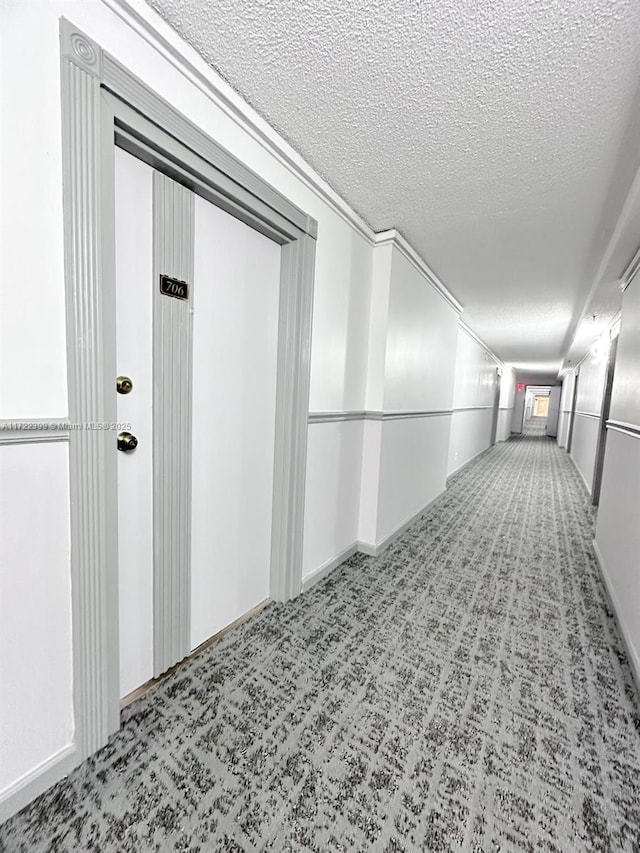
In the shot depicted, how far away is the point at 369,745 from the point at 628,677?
1263 mm

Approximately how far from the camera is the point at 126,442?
1.26 meters

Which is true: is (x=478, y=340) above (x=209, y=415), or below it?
above

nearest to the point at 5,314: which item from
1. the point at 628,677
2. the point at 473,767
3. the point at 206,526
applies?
the point at 206,526

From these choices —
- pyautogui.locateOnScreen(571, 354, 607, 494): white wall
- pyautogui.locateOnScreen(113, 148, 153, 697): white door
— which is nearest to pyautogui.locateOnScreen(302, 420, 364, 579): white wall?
pyautogui.locateOnScreen(113, 148, 153, 697): white door

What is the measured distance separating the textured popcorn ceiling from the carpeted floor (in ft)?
7.41

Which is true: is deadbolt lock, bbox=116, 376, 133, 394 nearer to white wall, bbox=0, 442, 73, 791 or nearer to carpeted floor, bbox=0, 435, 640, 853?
white wall, bbox=0, 442, 73, 791

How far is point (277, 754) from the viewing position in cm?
117

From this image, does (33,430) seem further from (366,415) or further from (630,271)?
(630,271)

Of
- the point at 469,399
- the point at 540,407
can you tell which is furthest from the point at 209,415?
the point at 540,407

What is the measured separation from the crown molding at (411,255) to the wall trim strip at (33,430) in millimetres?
2260

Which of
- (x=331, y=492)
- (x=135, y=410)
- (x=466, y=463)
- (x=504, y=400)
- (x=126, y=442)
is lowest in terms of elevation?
(x=466, y=463)

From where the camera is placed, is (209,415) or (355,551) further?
(355,551)

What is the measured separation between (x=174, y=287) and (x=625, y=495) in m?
2.68

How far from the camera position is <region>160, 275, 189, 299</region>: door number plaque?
4.32 feet
